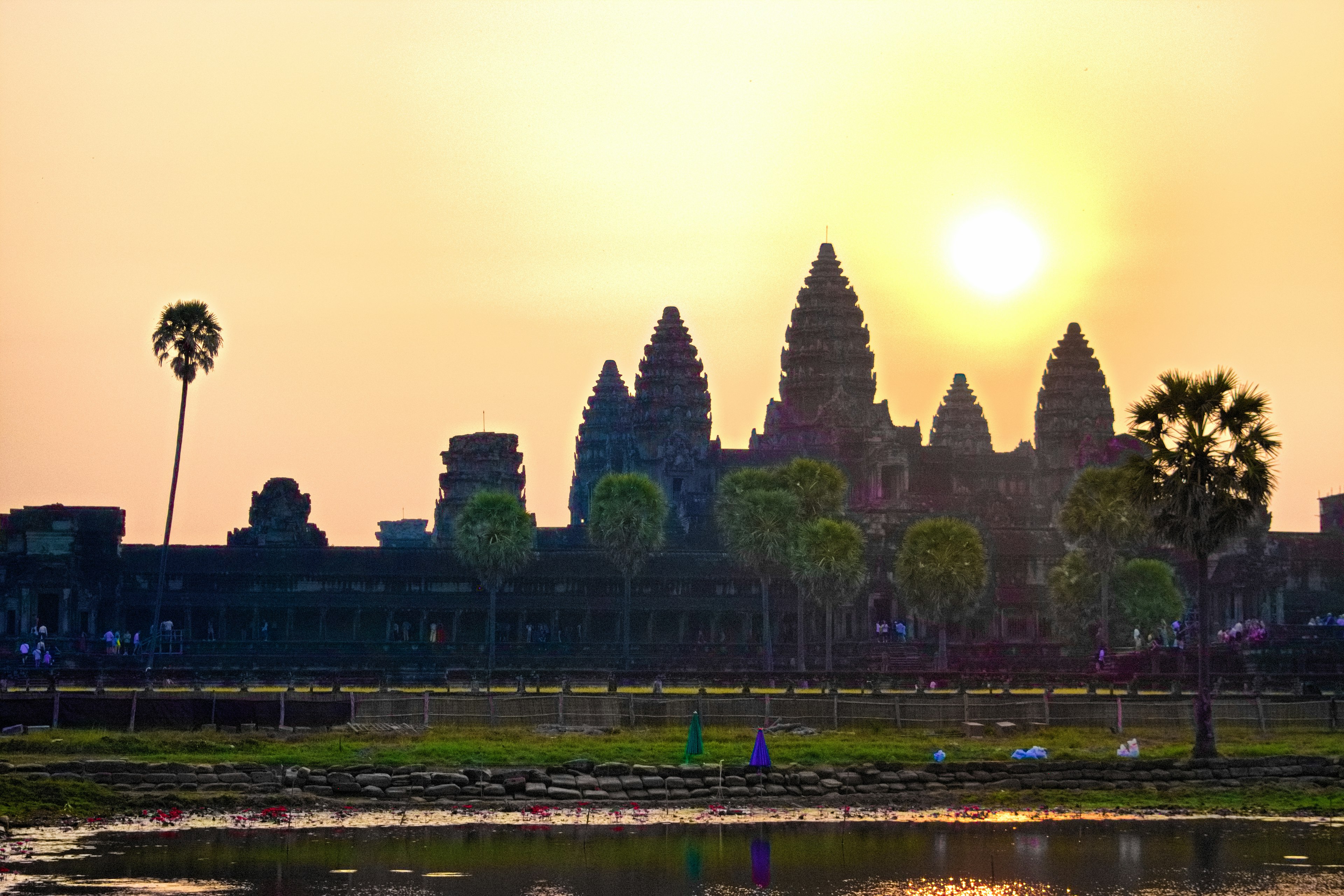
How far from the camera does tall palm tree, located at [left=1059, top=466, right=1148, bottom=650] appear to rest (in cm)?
10438

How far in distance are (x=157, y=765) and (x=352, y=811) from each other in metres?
5.24

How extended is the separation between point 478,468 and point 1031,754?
468 feet

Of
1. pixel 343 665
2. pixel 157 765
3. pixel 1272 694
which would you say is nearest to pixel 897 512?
pixel 343 665

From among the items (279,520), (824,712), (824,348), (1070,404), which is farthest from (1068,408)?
(824,712)

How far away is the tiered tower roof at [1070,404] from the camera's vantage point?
184750 mm

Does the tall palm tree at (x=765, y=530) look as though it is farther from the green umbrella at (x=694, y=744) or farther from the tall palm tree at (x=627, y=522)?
the green umbrella at (x=694, y=744)

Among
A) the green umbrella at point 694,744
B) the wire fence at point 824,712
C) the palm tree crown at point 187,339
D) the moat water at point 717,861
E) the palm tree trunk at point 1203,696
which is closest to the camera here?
the moat water at point 717,861

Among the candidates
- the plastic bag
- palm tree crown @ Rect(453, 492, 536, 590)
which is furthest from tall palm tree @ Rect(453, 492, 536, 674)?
the plastic bag

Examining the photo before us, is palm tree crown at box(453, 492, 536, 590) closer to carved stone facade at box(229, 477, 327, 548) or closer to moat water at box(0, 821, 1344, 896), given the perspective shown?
carved stone facade at box(229, 477, 327, 548)

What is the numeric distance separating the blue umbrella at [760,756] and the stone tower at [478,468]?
14002 cm

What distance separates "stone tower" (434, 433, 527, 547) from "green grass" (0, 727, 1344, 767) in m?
132

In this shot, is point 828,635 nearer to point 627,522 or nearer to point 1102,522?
point 1102,522

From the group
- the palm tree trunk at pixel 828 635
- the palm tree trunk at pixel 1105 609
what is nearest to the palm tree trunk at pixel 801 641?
the palm tree trunk at pixel 828 635

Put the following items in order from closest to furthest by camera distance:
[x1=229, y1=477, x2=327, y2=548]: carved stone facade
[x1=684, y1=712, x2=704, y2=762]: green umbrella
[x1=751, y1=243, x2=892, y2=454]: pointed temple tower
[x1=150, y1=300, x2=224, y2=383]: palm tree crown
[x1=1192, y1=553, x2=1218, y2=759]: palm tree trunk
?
[x1=684, y1=712, x2=704, y2=762]: green umbrella < [x1=1192, y1=553, x2=1218, y2=759]: palm tree trunk < [x1=150, y1=300, x2=224, y2=383]: palm tree crown < [x1=229, y1=477, x2=327, y2=548]: carved stone facade < [x1=751, y1=243, x2=892, y2=454]: pointed temple tower
